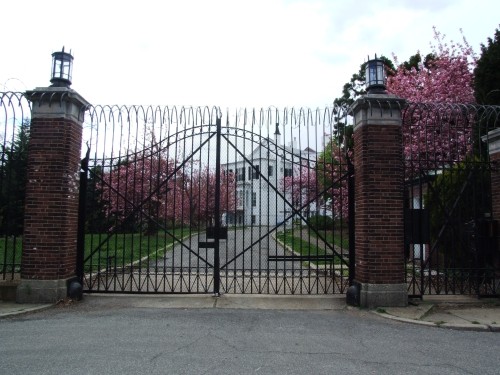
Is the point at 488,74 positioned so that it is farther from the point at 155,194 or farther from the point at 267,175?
the point at 155,194

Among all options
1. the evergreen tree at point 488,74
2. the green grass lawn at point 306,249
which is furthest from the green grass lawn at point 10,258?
the evergreen tree at point 488,74

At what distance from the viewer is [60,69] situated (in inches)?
294

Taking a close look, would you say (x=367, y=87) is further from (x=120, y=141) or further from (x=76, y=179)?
(x=76, y=179)

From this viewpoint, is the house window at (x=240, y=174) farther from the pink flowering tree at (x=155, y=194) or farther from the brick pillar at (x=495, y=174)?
the brick pillar at (x=495, y=174)

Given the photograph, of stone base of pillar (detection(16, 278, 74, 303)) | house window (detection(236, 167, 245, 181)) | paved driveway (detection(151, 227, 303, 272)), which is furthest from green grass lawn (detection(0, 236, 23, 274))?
house window (detection(236, 167, 245, 181))

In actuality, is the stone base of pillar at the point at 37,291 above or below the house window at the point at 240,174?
below

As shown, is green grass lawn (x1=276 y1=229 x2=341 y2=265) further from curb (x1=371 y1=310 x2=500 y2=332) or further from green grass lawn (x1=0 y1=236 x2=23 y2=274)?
green grass lawn (x1=0 y1=236 x2=23 y2=274)

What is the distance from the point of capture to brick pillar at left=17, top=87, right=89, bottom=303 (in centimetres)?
698

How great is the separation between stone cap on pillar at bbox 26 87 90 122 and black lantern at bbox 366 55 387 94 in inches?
205

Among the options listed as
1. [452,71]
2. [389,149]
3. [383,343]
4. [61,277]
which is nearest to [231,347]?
[383,343]

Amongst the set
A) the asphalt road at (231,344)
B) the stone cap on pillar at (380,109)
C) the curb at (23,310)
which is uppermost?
the stone cap on pillar at (380,109)

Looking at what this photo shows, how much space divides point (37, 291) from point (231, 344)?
3832 mm

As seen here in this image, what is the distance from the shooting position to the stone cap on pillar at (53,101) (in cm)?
718

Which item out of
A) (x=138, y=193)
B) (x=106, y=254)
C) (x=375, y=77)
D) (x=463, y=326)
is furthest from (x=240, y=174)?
(x=463, y=326)
